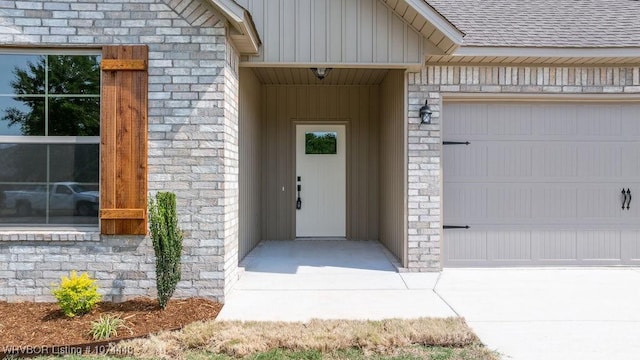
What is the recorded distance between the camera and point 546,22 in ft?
20.9

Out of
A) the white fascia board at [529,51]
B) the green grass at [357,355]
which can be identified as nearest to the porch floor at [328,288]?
the green grass at [357,355]

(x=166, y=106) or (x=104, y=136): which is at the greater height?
(x=166, y=106)

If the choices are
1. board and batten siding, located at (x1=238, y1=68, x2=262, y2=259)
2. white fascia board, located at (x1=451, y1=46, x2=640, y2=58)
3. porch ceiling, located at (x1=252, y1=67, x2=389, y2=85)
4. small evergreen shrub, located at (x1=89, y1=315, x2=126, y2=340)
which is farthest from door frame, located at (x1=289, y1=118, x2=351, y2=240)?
small evergreen shrub, located at (x1=89, y1=315, x2=126, y2=340)

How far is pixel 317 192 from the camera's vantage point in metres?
8.63

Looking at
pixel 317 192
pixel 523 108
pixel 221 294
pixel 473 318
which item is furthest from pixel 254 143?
pixel 473 318

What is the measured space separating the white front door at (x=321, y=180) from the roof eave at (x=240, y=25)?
10.9ft

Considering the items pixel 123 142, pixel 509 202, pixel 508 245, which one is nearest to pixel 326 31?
pixel 123 142

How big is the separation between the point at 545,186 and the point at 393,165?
6.94ft

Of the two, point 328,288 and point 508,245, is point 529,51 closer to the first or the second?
point 508,245

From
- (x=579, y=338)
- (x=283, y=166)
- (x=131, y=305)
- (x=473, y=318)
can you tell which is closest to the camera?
(x=579, y=338)

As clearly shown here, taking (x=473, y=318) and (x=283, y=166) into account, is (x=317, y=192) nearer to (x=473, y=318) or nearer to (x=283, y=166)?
(x=283, y=166)

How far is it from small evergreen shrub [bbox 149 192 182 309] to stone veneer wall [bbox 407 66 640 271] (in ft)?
10.2

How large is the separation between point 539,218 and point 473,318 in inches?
108

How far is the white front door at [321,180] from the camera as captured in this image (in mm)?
8625
